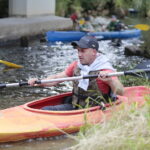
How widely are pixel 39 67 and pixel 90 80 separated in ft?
17.8

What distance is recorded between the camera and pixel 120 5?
1117 inches

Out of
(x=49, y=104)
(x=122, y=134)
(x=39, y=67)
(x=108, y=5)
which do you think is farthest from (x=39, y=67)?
(x=108, y=5)

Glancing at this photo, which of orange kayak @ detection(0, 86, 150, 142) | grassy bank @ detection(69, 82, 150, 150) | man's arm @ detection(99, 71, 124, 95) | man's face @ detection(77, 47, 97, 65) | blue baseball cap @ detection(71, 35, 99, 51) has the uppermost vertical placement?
blue baseball cap @ detection(71, 35, 99, 51)

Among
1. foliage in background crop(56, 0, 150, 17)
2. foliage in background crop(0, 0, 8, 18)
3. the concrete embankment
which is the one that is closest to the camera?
the concrete embankment

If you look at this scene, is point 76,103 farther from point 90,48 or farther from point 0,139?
point 0,139

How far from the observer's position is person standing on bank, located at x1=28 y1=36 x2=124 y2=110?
195 inches

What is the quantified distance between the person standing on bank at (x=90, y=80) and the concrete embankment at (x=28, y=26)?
924cm

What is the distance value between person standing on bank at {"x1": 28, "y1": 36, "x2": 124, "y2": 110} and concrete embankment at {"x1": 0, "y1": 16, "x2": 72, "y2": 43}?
30.3 feet

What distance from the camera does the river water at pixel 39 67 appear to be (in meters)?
4.88

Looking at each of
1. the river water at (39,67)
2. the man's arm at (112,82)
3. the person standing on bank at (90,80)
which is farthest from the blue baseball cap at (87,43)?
the river water at (39,67)

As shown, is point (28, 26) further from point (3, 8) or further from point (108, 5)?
point (108, 5)

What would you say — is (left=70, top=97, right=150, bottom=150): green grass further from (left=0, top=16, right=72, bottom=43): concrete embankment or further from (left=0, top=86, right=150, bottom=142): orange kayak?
(left=0, top=16, right=72, bottom=43): concrete embankment

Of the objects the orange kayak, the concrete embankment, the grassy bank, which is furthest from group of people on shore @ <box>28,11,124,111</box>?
the concrete embankment

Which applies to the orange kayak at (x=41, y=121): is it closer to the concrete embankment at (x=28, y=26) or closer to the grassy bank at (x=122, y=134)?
the grassy bank at (x=122, y=134)
